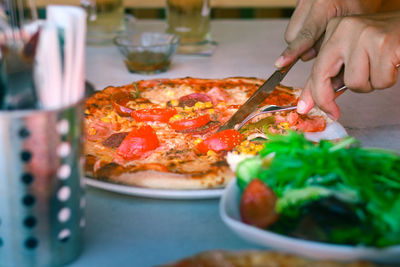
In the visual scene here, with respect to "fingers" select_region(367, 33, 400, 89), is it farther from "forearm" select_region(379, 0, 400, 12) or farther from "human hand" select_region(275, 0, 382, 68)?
"forearm" select_region(379, 0, 400, 12)

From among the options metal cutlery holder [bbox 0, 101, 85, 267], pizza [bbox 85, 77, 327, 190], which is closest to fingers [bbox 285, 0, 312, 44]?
pizza [bbox 85, 77, 327, 190]

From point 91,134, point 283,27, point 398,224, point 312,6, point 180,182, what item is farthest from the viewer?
point 283,27

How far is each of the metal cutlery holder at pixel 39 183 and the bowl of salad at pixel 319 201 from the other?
0.24 metres

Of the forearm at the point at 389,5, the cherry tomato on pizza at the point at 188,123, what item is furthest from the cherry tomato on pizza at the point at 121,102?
Answer: the forearm at the point at 389,5

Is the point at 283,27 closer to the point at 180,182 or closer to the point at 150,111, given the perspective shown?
the point at 150,111

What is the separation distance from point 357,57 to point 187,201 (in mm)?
544

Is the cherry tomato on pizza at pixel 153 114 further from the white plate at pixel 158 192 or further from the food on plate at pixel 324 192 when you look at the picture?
the food on plate at pixel 324 192

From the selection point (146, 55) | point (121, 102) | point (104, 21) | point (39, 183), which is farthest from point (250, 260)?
point (104, 21)

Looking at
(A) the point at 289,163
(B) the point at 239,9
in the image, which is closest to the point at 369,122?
(A) the point at 289,163

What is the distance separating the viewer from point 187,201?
101 cm

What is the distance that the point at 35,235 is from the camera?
27.9 inches

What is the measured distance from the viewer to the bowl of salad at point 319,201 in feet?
2.22

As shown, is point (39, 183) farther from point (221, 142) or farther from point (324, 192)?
point (221, 142)

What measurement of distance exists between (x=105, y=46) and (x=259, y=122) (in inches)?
49.4
